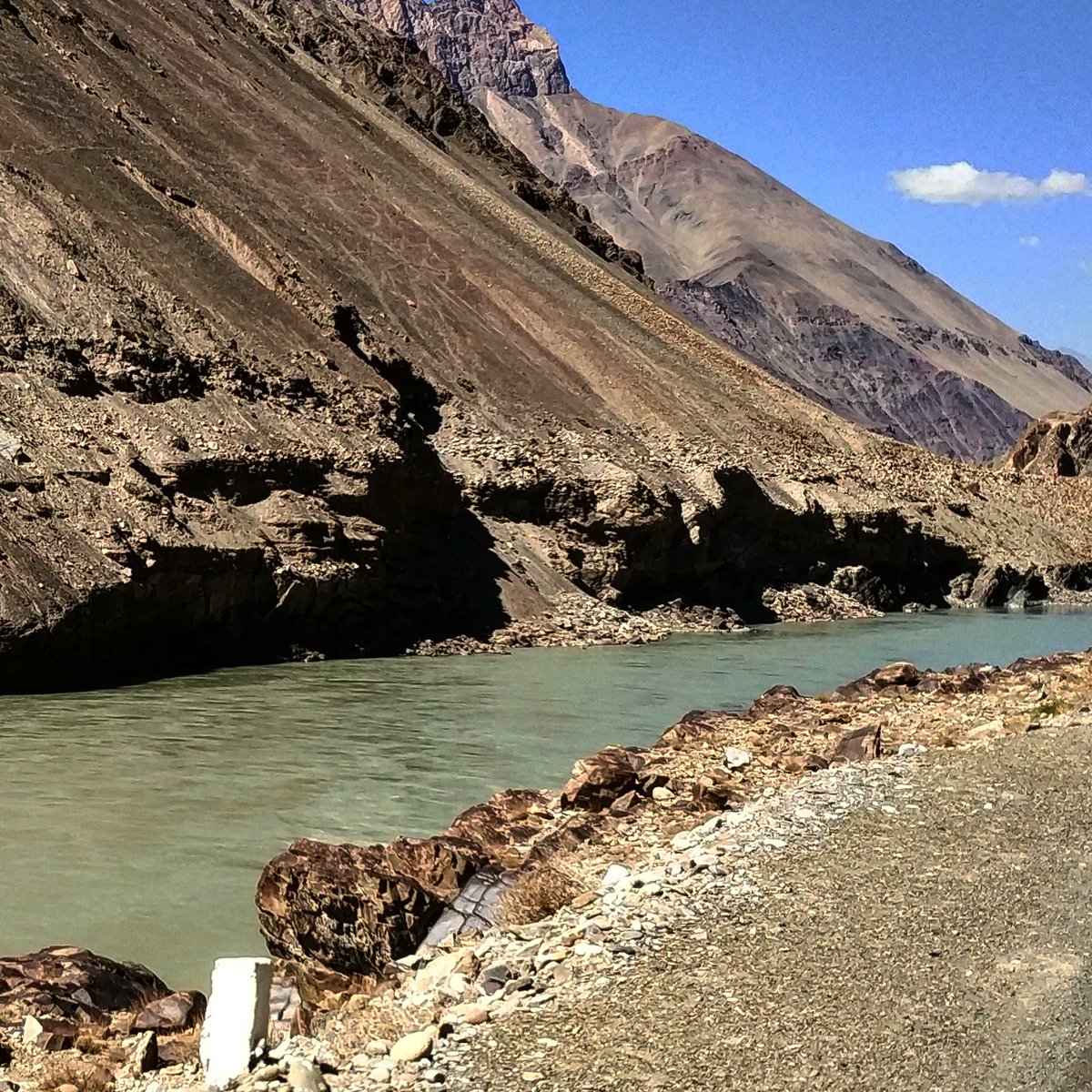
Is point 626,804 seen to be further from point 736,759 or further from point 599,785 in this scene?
point 736,759

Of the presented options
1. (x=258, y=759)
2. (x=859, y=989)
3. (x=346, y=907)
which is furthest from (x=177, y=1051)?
(x=258, y=759)

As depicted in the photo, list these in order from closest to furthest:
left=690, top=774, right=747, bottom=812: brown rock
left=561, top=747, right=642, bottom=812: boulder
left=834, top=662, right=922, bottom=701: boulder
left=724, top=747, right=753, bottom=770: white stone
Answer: left=690, top=774, right=747, bottom=812: brown rock, left=561, top=747, right=642, bottom=812: boulder, left=724, top=747, right=753, bottom=770: white stone, left=834, top=662, right=922, bottom=701: boulder

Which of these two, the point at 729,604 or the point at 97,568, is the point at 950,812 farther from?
the point at 729,604

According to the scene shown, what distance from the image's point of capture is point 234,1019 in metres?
5.60

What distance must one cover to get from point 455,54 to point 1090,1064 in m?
201

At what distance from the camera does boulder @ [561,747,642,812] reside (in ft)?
34.2

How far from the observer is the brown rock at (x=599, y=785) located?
10414 mm

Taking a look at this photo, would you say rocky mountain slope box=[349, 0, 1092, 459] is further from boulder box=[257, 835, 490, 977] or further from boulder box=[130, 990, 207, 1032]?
boulder box=[130, 990, 207, 1032]

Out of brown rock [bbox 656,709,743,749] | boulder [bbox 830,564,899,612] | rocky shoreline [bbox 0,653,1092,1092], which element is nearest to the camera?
rocky shoreline [bbox 0,653,1092,1092]

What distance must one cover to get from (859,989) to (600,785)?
15.6ft

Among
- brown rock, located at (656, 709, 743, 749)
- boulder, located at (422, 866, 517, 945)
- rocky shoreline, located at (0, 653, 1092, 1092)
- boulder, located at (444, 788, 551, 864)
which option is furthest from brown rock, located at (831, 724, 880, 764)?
boulder, located at (422, 866, 517, 945)

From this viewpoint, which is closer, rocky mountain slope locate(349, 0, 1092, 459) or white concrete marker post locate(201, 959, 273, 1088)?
white concrete marker post locate(201, 959, 273, 1088)

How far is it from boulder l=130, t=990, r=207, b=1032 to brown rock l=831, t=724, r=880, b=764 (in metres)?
6.10

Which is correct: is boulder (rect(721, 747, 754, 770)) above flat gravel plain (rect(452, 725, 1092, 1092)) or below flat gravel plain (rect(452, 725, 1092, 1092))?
below
